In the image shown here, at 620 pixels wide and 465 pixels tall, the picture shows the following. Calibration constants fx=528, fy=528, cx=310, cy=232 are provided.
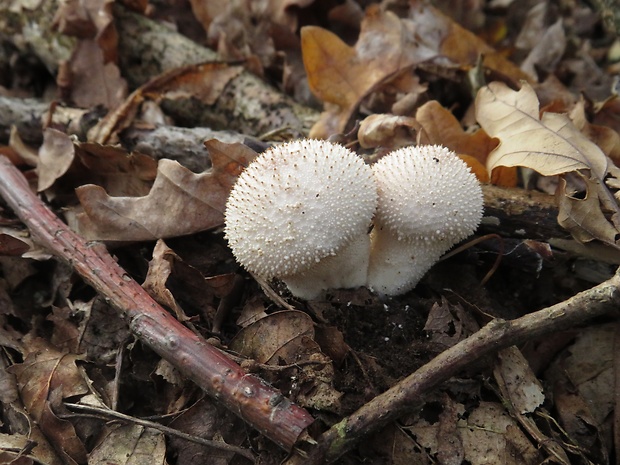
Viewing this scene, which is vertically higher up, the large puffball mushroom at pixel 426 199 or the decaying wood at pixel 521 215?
the large puffball mushroom at pixel 426 199

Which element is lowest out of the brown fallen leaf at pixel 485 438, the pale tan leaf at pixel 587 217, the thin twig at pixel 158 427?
the brown fallen leaf at pixel 485 438

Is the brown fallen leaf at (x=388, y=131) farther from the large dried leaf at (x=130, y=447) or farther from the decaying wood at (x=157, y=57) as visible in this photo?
the large dried leaf at (x=130, y=447)

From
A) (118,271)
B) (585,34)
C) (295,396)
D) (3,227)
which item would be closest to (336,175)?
(295,396)

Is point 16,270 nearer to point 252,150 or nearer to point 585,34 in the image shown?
point 252,150

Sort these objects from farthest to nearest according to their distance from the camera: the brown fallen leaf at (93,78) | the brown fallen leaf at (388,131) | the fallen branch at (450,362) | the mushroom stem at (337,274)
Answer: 1. the brown fallen leaf at (93,78)
2. the brown fallen leaf at (388,131)
3. the mushroom stem at (337,274)
4. the fallen branch at (450,362)

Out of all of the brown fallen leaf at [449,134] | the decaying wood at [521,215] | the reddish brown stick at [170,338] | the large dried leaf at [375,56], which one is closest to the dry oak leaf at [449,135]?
the brown fallen leaf at [449,134]

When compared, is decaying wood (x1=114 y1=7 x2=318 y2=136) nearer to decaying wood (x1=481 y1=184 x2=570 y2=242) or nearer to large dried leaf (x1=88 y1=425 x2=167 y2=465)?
decaying wood (x1=481 y1=184 x2=570 y2=242)
